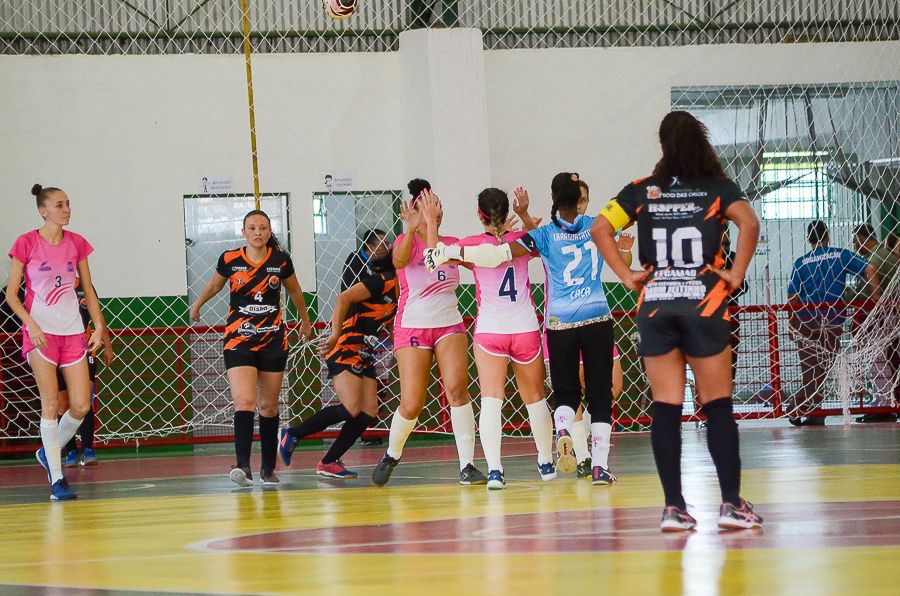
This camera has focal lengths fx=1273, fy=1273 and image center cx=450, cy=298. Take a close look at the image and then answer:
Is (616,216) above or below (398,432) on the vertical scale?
above

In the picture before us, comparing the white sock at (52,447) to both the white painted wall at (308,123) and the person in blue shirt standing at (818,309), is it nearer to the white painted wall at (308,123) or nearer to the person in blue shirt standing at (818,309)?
the white painted wall at (308,123)

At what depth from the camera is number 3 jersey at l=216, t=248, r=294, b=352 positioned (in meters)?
7.98

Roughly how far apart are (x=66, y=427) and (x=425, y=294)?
2586 millimetres

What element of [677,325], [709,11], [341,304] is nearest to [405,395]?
[341,304]

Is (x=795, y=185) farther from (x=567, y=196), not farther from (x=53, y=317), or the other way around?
(x=53, y=317)

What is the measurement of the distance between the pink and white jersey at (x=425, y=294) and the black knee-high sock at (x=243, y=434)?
1231 millimetres

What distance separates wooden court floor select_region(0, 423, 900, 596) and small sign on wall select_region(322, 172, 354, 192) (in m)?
5.39

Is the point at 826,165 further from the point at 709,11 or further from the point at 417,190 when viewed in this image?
the point at 417,190

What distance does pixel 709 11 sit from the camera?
1424cm

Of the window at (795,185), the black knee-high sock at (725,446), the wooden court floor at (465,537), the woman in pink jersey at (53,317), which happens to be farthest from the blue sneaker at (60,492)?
the window at (795,185)

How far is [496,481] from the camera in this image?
7.06 metres

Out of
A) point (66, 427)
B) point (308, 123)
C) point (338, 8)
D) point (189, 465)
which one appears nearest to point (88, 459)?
point (189, 465)

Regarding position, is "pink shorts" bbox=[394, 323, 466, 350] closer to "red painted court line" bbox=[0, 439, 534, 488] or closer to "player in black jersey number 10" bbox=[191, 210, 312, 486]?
"player in black jersey number 10" bbox=[191, 210, 312, 486]

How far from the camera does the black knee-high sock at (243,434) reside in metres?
8.01
